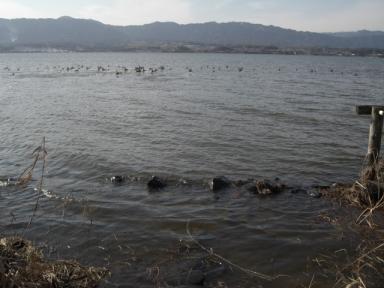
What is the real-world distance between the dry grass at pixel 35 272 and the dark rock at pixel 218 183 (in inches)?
235

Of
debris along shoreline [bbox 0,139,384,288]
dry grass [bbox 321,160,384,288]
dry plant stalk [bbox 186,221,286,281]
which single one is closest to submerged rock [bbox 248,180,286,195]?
dry grass [bbox 321,160,384,288]

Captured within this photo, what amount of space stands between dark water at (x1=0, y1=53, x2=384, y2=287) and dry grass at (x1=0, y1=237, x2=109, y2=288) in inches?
23.1

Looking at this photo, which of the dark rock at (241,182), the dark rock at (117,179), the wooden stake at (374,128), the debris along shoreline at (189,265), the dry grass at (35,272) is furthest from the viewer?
the dark rock at (117,179)

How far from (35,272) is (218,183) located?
7830mm

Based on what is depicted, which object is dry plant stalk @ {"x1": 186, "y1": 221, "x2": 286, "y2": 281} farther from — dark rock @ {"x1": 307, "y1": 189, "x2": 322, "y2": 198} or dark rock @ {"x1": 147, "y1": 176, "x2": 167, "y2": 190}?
dark rock @ {"x1": 307, "y1": 189, "x2": 322, "y2": 198}

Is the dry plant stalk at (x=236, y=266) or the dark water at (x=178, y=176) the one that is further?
the dark water at (x=178, y=176)

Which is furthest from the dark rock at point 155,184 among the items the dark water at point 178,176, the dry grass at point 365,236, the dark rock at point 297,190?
the dry grass at point 365,236

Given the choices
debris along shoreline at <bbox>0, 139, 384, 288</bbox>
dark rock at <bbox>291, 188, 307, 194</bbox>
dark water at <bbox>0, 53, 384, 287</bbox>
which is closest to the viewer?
debris along shoreline at <bbox>0, 139, 384, 288</bbox>

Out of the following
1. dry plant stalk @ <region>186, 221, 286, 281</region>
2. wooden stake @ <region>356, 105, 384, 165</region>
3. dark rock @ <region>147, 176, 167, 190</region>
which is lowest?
dry plant stalk @ <region>186, 221, 286, 281</region>

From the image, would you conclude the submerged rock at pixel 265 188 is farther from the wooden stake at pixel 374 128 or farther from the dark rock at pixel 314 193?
the wooden stake at pixel 374 128

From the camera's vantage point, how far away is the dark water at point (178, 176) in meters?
9.98

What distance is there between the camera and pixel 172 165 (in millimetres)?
16828

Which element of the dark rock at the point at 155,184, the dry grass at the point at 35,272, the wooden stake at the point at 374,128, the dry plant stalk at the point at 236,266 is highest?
the wooden stake at the point at 374,128

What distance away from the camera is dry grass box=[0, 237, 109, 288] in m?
Answer: 6.75
